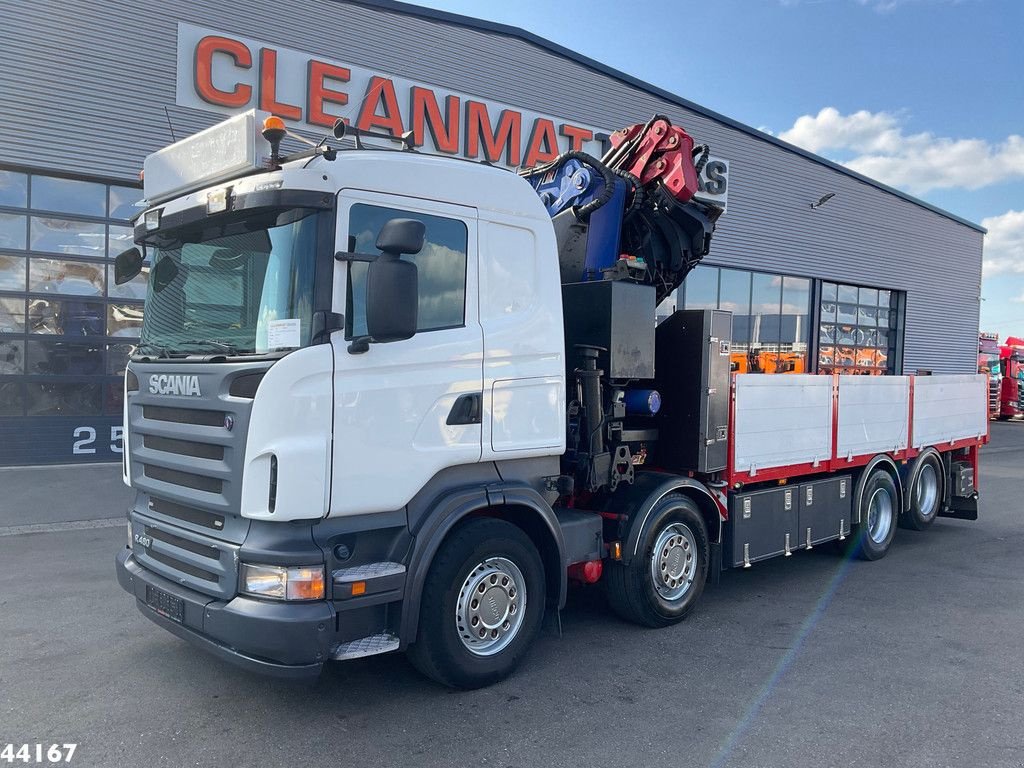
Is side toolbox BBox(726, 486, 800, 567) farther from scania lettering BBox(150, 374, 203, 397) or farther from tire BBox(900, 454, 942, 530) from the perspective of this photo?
scania lettering BBox(150, 374, 203, 397)

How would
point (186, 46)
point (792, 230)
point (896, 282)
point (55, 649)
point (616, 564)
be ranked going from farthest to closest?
1. point (896, 282)
2. point (792, 230)
3. point (186, 46)
4. point (616, 564)
5. point (55, 649)

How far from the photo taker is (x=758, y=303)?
20.2 metres

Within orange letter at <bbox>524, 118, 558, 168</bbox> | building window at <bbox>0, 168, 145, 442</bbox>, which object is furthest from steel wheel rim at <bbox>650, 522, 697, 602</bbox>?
orange letter at <bbox>524, 118, 558, 168</bbox>

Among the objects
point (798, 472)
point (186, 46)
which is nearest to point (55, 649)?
point (798, 472)

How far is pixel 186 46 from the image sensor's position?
1171 cm

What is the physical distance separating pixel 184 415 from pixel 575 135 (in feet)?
43.5

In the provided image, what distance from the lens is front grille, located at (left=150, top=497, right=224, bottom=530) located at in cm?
381

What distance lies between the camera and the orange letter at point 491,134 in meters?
14.3

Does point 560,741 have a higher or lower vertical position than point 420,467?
lower

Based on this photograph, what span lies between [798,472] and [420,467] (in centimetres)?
403

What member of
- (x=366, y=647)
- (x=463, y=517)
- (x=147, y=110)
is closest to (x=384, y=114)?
(x=147, y=110)

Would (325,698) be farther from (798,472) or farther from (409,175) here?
(798,472)

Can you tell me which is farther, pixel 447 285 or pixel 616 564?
pixel 616 564

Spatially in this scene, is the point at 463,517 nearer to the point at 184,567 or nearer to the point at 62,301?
the point at 184,567
